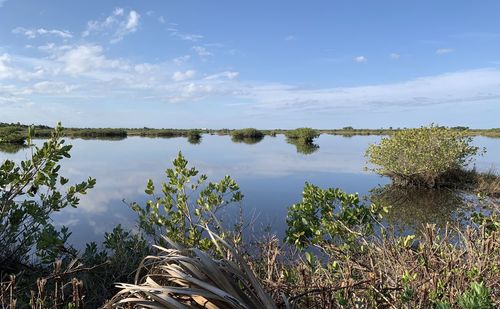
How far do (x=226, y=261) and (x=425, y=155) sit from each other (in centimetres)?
2197

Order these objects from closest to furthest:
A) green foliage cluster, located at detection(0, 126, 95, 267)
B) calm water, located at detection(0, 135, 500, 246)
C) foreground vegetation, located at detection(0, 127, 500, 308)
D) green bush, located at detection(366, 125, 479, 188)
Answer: foreground vegetation, located at detection(0, 127, 500, 308)
green foliage cluster, located at detection(0, 126, 95, 267)
calm water, located at detection(0, 135, 500, 246)
green bush, located at detection(366, 125, 479, 188)

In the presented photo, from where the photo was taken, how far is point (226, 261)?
73.0 inches

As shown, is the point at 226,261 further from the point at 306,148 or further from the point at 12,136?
the point at 306,148

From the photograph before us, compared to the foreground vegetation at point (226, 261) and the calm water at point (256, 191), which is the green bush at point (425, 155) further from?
the foreground vegetation at point (226, 261)

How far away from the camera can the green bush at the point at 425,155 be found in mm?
21703

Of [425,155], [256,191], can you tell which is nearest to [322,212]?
[256,191]

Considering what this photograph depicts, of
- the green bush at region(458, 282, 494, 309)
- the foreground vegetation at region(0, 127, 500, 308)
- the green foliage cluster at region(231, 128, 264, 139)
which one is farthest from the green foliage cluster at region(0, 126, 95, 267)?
the green foliage cluster at region(231, 128, 264, 139)

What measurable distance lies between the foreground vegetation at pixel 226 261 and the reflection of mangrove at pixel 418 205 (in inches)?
340

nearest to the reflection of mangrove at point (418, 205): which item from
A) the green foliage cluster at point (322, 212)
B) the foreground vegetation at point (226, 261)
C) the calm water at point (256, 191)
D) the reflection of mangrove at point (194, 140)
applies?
the calm water at point (256, 191)

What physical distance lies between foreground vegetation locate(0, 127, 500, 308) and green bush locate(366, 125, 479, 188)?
16664mm

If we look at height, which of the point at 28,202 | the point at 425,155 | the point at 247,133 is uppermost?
the point at 247,133

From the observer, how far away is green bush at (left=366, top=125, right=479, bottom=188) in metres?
21.7

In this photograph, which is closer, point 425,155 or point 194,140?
point 425,155

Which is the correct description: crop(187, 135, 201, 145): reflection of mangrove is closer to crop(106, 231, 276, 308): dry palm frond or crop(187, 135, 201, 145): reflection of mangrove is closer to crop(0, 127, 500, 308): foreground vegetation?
crop(0, 127, 500, 308): foreground vegetation
